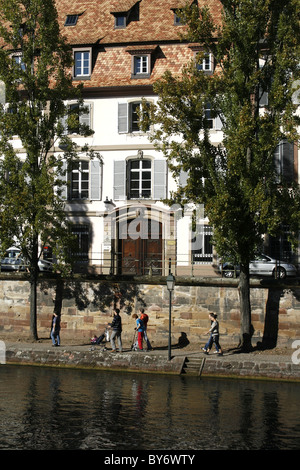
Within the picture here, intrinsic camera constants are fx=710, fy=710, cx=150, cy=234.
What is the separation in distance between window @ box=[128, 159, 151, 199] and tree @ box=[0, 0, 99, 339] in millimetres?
6196

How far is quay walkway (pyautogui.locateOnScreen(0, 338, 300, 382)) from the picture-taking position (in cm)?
2303

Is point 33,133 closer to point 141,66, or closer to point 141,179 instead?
point 141,179

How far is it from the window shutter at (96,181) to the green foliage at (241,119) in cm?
967

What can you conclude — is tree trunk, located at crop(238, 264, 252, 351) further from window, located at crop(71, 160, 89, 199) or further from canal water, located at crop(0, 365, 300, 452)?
window, located at crop(71, 160, 89, 199)

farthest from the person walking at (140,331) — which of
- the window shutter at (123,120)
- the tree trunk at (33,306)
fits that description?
the window shutter at (123,120)

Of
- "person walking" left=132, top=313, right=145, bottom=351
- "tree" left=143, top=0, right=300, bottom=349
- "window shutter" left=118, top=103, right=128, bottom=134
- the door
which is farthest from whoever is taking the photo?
"window shutter" left=118, top=103, right=128, bottom=134

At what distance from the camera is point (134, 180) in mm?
34781

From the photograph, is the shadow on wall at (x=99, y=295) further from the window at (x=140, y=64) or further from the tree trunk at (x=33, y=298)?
the window at (x=140, y=64)

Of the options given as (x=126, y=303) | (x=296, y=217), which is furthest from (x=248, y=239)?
(x=126, y=303)

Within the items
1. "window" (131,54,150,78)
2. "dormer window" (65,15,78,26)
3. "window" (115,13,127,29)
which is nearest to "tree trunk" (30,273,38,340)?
"window" (131,54,150,78)

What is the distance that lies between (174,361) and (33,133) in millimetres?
10889
